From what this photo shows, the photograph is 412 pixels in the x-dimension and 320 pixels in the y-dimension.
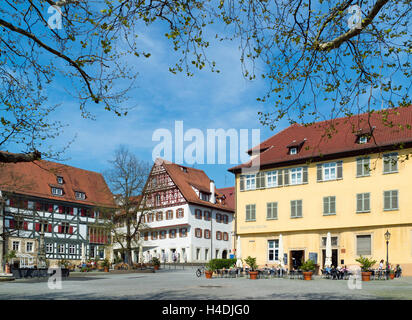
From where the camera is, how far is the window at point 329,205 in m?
39.7

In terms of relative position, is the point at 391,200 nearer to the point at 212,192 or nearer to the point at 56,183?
the point at 212,192

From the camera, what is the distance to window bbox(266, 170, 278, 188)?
142 feet

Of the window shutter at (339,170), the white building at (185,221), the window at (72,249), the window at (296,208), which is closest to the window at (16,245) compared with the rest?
the window at (72,249)

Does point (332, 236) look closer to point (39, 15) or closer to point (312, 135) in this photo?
point (312, 135)

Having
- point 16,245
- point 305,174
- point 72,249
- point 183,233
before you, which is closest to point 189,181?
point 183,233

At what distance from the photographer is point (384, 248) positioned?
121 ft

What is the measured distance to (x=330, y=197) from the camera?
39906 millimetres

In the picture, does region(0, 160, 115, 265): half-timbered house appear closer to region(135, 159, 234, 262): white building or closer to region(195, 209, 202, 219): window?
region(135, 159, 234, 262): white building

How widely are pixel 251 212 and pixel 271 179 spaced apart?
133 inches

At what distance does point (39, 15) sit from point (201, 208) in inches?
2250

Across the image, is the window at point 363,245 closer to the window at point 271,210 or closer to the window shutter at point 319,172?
the window shutter at point 319,172

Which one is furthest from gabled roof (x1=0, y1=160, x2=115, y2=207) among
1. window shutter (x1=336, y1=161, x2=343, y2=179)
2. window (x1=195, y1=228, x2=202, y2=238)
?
window shutter (x1=336, y1=161, x2=343, y2=179)

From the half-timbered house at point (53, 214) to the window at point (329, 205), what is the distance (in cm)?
2341

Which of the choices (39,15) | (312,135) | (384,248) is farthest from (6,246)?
(39,15)
